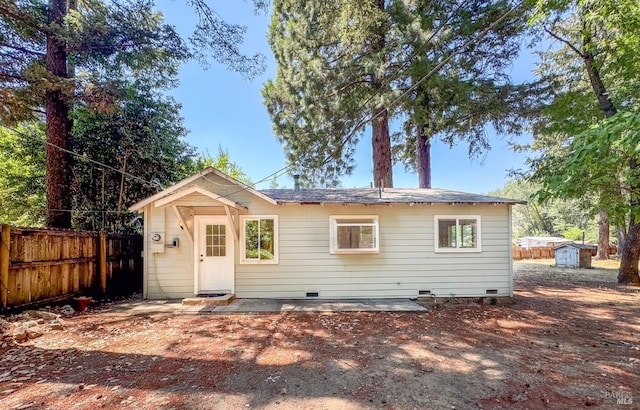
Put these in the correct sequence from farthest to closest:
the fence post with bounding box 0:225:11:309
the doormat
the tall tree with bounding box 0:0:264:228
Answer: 1. the tall tree with bounding box 0:0:264:228
2. the doormat
3. the fence post with bounding box 0:225:11:309

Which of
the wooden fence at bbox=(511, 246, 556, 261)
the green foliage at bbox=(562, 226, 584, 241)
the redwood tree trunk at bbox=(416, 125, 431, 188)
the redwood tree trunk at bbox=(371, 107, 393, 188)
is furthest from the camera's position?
the green foliage at bbox=(562, 226, 584, 241)

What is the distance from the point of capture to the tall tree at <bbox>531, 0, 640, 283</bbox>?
5997 millimetres

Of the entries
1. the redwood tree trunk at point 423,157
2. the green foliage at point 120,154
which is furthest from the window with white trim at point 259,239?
the redwood tree trunk at point 423,157

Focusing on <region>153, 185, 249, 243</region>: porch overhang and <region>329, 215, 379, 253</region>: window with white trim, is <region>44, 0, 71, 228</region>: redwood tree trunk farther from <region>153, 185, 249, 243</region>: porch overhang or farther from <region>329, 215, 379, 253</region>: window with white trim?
<region>329, 215, 379, 253</region>: window with white trim

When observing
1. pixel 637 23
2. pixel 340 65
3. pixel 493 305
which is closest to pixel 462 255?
pixel 493 305

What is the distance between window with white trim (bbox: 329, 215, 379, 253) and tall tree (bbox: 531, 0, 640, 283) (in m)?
3.61

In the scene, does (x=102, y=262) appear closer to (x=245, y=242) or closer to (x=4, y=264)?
(x=4, y=264)

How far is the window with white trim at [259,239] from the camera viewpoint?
281 inches

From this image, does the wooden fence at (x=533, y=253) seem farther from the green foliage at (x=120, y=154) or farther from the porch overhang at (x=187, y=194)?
the green foliage at (x=120, y=154)

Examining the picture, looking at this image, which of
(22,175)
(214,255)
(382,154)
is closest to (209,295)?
(214,255)

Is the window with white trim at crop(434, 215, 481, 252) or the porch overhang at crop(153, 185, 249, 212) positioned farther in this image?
the window with white trim at crop(434, 215, 481, 252)

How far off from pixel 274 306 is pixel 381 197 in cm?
375

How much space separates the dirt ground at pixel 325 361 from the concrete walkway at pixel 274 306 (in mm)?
262

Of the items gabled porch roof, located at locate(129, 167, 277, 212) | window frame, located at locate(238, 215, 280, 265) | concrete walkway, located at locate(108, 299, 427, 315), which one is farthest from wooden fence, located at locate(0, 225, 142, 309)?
window frame, located at locate(238, 215, 280, 265)
